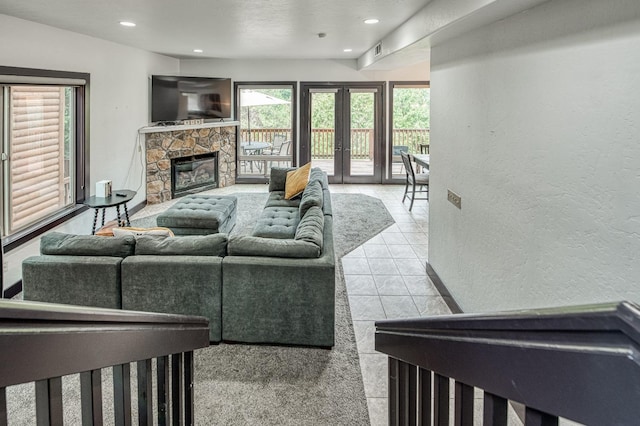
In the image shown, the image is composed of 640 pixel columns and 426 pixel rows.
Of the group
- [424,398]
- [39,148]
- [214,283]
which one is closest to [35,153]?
[39,148]

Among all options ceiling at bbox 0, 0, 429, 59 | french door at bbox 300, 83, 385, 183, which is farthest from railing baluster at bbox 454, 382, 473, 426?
french door at bbox 300, 83, 385, 183

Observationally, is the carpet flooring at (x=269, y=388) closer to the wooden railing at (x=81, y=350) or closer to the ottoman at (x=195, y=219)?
the wooden railing at (x=81, y=350)

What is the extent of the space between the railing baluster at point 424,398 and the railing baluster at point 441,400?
63mm

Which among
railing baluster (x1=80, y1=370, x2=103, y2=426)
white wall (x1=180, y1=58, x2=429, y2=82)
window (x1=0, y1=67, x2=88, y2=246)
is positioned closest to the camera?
railing baluster (x1=80, y1=370, x2=103, y2=426)

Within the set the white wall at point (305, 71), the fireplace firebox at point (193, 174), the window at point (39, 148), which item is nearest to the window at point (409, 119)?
the white wall at point (305, 71)

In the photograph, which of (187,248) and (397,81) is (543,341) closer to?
(187,248)

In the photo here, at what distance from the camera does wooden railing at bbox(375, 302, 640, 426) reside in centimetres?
52

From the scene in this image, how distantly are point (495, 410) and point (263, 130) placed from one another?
32.2 feet

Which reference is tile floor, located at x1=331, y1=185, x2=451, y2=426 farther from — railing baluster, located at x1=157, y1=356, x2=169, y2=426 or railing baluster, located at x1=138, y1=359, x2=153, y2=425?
railing baluster, located at x1=138, y1=359, x2=153, y2=425

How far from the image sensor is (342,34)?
19.2 feet

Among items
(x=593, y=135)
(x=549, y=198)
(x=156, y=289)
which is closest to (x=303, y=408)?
(x=156, y=289)

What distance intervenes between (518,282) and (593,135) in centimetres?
109

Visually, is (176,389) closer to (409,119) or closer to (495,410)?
(495,410)

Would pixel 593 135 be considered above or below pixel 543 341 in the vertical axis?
above
